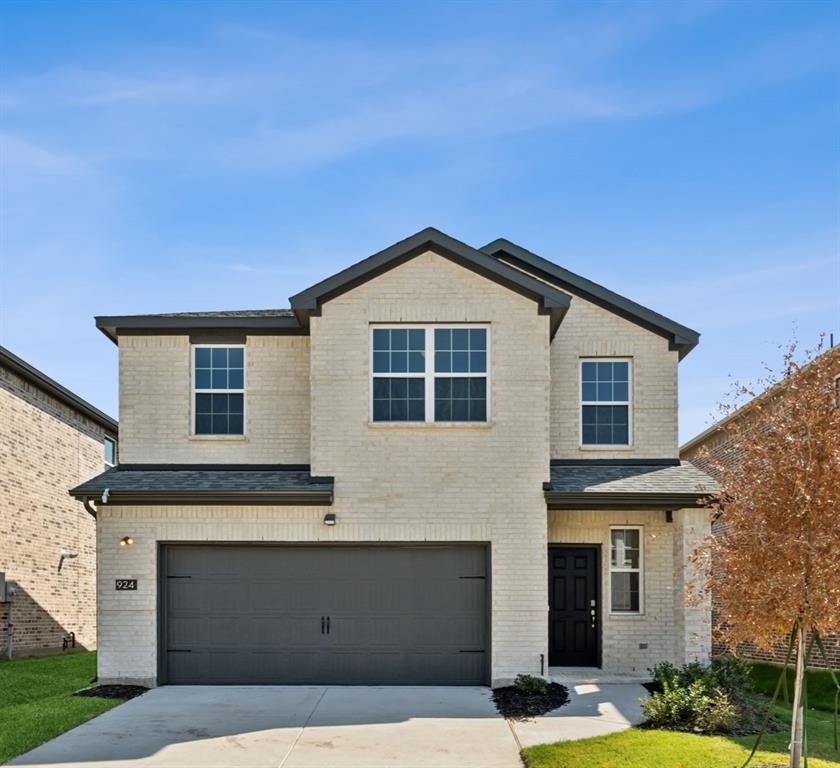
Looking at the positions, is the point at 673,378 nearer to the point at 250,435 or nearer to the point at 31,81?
the point at 250,435

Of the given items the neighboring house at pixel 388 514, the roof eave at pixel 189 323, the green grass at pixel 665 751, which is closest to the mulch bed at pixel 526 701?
the neighboring house at pixel 388 514

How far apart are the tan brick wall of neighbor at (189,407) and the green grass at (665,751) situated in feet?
22.2

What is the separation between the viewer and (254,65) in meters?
12.7

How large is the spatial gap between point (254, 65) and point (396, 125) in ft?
7.68

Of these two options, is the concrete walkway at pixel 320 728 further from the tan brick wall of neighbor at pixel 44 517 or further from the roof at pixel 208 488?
the tan brick wall of neighbor at pixel 44 517

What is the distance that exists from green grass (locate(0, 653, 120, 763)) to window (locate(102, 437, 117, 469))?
7630 mm

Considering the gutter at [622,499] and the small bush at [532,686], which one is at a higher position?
the gutter at [622,499]

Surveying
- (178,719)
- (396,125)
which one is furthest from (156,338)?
(178,719)

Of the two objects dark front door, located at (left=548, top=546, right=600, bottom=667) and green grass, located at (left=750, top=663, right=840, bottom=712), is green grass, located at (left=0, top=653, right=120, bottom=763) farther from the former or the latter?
green grass, located at (left=750, top=663, right=840, bottom=712)

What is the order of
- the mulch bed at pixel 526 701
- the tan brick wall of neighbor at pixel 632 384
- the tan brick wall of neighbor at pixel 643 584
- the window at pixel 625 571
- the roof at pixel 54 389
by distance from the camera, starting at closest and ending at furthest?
the mulch bed at pixel 526 701 < the tan brick wall of neighbor at pixel 643 584 < the window at pixel 625 571 < the tan brick wall of neighbor at pixel 632 384 < the roof at pixel 54 389

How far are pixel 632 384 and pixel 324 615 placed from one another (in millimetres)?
6797

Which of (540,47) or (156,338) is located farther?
(156,338)

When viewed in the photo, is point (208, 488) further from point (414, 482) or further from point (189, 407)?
point (414, 482)

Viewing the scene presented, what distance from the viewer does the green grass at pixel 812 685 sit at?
45.0 feet
